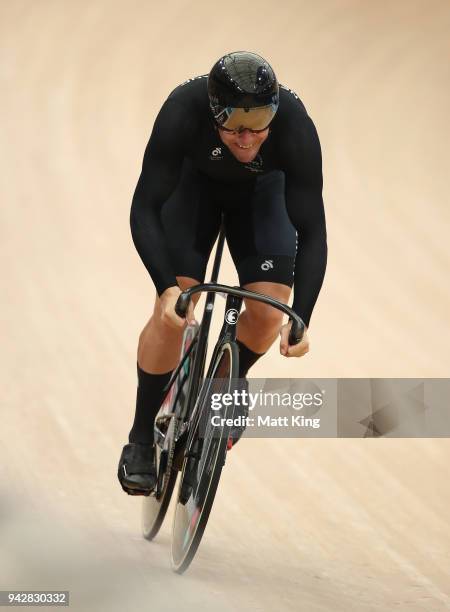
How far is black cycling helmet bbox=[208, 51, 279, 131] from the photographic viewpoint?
2.61 metres

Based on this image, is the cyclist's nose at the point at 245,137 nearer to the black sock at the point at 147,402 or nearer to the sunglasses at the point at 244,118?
the sunglasses at the point at 244,118

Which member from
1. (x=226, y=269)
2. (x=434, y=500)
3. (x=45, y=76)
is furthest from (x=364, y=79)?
(x=434, y=500)

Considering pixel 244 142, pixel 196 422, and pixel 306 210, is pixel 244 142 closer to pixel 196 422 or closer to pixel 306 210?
pixel 306 210

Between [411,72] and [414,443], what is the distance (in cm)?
518

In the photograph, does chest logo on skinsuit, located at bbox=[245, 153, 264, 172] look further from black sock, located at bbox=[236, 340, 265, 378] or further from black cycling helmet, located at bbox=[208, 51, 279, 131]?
black sock, located at bbox=[236, 340, 265, 378]

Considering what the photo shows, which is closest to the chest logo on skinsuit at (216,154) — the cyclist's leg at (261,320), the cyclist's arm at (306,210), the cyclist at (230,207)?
the cyclist at (230,207)

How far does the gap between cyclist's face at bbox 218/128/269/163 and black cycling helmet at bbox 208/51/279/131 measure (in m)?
0.02

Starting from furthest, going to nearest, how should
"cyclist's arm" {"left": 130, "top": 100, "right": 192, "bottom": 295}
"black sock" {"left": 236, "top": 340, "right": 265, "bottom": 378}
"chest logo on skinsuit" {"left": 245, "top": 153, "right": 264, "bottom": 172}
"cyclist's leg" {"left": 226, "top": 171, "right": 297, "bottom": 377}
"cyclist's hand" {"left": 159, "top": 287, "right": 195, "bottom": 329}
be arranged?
"black sock" {"left": 236, "top": 340, "right": 265, "bottom": 378}
"cyclist's leg" {"left": 226, "top": 171, "right": 297, "bottom": 377}
"chest logo on skinsuit" {"left": 245, "top": 153, "right": 264, "bottom": 172}
"cyclist's arm" {"left": 130, "top": 100, "right": 192, "bottom": 295}
"cyclist's hand" {"left": 159, "top": 287, "right": 195, "bottom": 329}

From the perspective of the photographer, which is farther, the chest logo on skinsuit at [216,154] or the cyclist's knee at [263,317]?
the cyclist's knee at [263,317]

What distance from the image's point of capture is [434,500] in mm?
4020

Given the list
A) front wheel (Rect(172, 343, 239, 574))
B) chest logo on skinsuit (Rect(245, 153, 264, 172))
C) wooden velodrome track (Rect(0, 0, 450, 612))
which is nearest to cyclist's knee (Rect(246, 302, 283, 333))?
front wheel (Rect(172, 343, 239, 574))

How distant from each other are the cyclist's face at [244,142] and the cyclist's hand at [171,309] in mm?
416

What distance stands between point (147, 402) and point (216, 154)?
2.86ft

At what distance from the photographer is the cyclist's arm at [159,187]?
283cm
